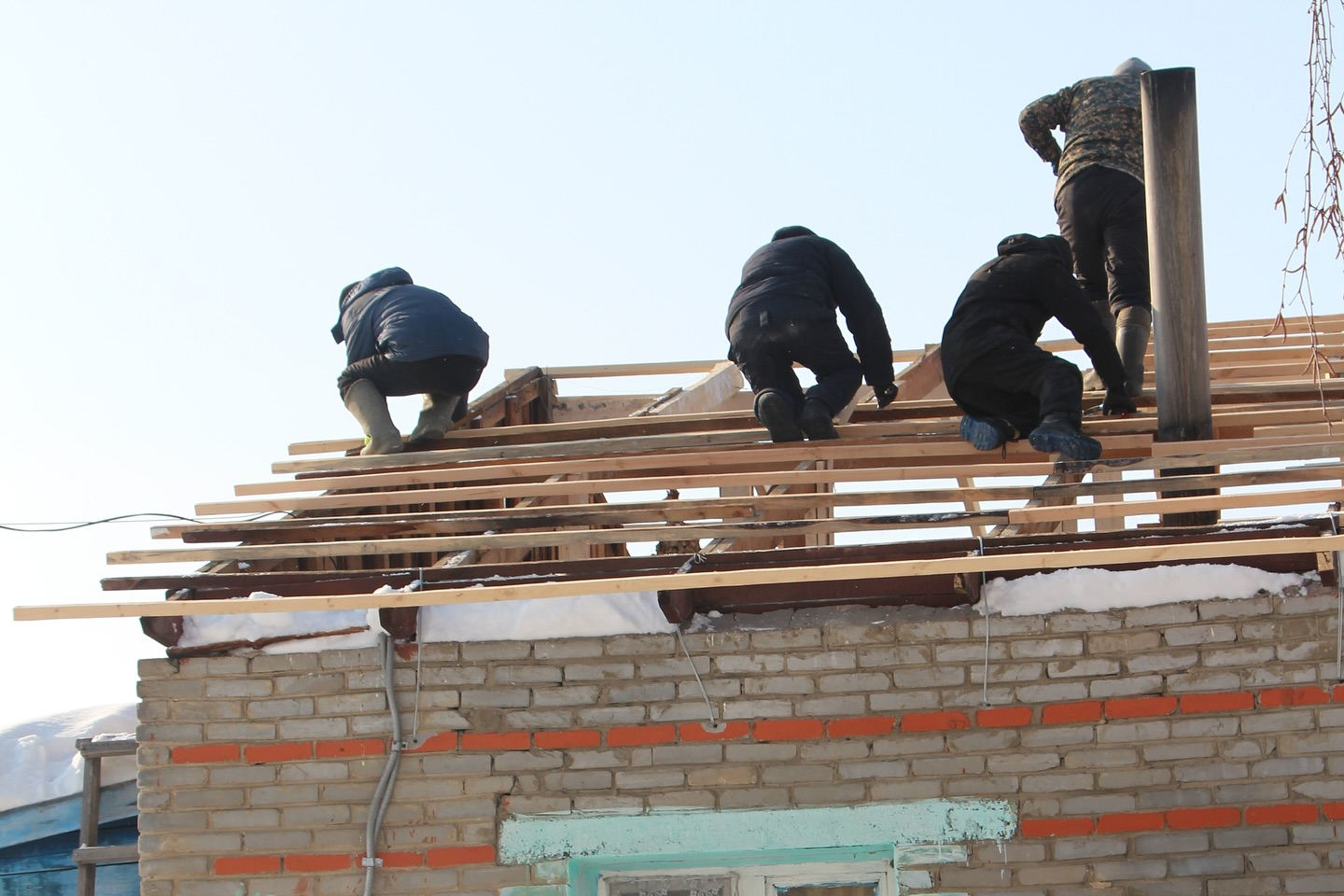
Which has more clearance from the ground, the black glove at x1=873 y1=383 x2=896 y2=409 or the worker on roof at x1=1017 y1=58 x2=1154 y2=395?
the worker on roof at x1=1017 y1=58 x2=1154 y2=395

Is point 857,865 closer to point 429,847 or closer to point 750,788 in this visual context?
point 750,788

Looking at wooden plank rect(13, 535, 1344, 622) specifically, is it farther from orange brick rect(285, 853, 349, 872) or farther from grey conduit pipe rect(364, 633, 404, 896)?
orange brick rect(285, 853, 349, 872)

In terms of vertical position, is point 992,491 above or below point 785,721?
above

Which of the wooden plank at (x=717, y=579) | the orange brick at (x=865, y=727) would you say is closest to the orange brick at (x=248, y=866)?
the wooden plank at (x=717, y=579)

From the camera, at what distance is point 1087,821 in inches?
192

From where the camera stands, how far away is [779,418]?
6094 mm

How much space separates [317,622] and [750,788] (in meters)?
1.58

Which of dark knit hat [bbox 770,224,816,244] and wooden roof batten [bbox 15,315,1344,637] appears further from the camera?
dark knit hat [bbox 770,224,816,244]

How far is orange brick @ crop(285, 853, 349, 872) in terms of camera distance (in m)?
5.03

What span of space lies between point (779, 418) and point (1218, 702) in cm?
204

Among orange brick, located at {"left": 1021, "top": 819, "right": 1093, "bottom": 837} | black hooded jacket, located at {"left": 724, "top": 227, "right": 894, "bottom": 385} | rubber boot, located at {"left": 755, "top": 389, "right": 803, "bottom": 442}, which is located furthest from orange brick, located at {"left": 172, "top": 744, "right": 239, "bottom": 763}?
black hooded jacket, located at {"left": 724, "top": 227, "right": 894, "bottom": 385}

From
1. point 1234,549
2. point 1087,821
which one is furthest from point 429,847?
point 1234,549

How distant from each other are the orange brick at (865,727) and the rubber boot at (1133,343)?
2.22 meters

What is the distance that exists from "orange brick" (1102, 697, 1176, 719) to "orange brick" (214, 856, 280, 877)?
2.83m
